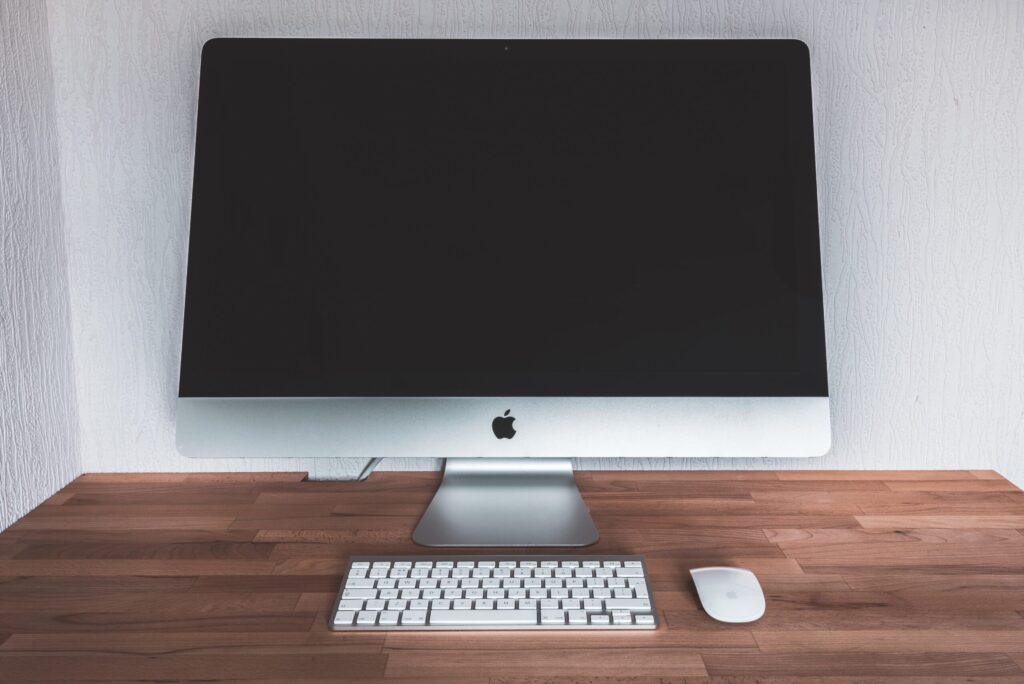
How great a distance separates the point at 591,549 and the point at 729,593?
17cm

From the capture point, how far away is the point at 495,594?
66 cm

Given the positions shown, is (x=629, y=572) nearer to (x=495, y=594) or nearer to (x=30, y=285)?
(x=495, y=594)

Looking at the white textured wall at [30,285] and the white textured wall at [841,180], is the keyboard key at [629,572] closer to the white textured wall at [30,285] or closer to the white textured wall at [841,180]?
the white textured wall at [841,180]

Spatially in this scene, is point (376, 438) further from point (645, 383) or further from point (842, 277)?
point (842, 277)

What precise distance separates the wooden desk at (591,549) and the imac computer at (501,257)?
107 mm

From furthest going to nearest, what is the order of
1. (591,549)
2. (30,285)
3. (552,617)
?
(30,285) → (591,549) → (552,617)

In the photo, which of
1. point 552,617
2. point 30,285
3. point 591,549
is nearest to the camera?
point 552,617

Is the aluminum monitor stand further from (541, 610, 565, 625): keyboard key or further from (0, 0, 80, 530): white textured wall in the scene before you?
(0, 0, 80, 530): white textured wall

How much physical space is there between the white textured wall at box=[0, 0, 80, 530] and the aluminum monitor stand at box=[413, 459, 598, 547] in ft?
1.69

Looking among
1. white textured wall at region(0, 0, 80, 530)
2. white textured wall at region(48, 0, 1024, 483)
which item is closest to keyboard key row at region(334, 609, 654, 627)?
white textured wall at region(48, 0, 1024, 483)

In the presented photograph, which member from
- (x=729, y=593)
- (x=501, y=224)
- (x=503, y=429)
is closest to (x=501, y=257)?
(x=501, y=224)

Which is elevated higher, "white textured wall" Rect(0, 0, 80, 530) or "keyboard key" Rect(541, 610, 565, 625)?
"white textured wall" Rect(0, 0, 80, 530)

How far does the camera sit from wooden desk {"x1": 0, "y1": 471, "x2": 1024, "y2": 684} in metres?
0.60

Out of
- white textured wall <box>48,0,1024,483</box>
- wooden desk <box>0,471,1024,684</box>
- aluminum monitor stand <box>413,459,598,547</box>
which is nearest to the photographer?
wooden desk <box>0,471,1024,684</box>
